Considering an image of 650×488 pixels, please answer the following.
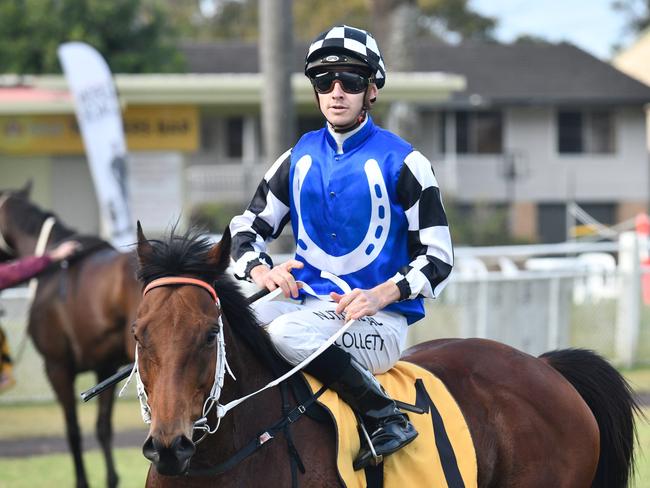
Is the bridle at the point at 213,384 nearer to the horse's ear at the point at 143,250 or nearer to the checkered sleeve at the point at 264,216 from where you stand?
the horse's ear at the point at 143,250

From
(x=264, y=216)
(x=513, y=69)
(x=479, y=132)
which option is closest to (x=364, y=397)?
(x=264, y=216)

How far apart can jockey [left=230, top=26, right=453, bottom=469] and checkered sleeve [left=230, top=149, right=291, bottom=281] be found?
13mm

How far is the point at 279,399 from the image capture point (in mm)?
3727

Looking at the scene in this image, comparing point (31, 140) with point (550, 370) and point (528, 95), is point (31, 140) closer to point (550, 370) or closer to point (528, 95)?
point (550, 370)

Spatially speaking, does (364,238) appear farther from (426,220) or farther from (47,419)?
(47,419)

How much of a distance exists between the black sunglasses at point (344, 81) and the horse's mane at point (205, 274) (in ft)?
2.36

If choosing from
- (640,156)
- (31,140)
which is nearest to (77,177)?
(31,140)

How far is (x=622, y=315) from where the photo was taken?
1289cm

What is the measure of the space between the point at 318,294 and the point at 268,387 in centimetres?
45

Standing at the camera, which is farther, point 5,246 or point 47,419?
point 47,419

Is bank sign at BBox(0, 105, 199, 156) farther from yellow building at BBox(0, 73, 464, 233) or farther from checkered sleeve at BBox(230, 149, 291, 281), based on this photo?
checkered sleeve at BBox(230, 149, 291, 281)

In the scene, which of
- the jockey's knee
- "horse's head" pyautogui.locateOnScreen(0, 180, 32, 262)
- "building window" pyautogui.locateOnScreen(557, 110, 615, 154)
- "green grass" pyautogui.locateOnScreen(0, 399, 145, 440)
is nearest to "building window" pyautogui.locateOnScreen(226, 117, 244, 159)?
"building window" pyautogui.locateOnScreen(557, 110, 615, 154)

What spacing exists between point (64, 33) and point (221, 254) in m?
25.0

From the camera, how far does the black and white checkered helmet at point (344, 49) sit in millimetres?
3861
